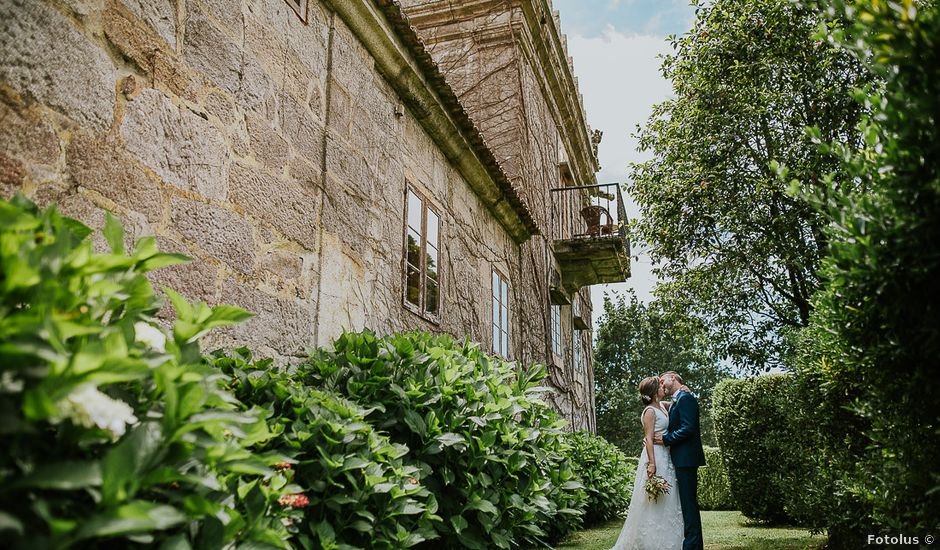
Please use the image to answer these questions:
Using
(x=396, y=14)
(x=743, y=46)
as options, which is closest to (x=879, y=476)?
(x=396, y=14)

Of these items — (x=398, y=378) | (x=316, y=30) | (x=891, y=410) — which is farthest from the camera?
(x=316, y=30)

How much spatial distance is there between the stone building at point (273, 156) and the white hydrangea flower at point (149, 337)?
1099 millimetres

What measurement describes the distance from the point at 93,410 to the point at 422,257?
16.0 ft

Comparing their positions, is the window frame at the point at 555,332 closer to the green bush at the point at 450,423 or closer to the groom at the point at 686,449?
the groom at the point at 686,449

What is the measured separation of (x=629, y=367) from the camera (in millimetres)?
35156

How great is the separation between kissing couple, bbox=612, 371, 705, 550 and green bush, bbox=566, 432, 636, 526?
2.37 meters

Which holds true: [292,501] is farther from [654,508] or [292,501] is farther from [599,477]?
[599,477]

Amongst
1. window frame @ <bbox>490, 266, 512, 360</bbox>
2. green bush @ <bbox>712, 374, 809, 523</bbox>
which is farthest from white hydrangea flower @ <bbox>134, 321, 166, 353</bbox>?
green bush @ <bbox>712, 374, 809, 523</bbox>

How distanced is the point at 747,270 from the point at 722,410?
2.00 m

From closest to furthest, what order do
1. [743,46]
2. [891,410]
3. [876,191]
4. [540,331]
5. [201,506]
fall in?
[201,506] → [876,191] → [891,410] → [743,46] → [540,331]


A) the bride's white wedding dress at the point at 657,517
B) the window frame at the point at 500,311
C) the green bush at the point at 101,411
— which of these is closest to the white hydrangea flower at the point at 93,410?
the green bush at the point at 101,411

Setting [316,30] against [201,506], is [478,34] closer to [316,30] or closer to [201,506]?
[316,30]

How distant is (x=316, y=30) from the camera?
14.9 ft

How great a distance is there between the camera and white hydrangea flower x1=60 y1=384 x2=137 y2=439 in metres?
1.24
